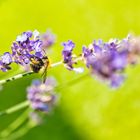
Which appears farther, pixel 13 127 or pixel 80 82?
pixel 80 82

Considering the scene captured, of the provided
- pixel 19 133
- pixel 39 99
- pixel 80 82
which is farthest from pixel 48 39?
pixel 80 82

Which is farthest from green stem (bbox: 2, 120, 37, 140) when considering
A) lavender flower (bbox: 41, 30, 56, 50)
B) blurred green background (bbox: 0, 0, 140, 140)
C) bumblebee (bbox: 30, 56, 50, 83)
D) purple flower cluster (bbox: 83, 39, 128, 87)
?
purple flower cluster (bbox: 83, 39, 128, 87)

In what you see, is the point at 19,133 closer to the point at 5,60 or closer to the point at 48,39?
the point at 48,39

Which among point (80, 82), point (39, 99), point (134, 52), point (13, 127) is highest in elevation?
point (80, 82)

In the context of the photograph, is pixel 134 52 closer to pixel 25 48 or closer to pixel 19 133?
pixel 25 48

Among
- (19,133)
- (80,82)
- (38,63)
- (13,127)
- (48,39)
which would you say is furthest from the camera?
(80,82)

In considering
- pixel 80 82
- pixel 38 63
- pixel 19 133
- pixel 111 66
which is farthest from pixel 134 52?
pixel 80 82

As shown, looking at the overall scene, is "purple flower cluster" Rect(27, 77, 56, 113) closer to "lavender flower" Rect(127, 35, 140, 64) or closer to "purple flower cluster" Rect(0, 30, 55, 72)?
"purple flower cluster" Rect(0, 30, 55, 72)

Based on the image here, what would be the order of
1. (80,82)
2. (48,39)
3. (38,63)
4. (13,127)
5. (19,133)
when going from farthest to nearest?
(80,82)
(19,133)
(13,127)
(48,39)
(38,63)

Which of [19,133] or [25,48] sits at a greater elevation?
[19,133]
